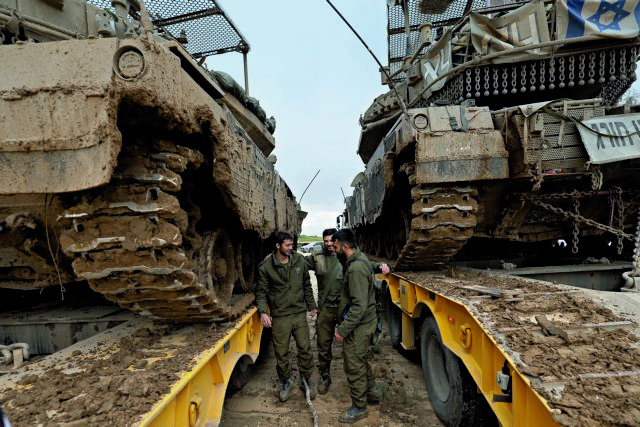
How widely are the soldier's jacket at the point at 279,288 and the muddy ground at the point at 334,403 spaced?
33.7 inches

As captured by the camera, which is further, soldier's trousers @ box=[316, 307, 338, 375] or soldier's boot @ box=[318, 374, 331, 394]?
soldier's trousers @ box=[316, 307, 338, 375]

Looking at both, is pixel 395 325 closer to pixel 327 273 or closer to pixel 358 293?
pixel 327 273

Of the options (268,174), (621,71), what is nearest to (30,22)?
(268,174)

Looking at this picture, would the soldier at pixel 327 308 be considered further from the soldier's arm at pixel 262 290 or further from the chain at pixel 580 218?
the chain at pixel 580 218

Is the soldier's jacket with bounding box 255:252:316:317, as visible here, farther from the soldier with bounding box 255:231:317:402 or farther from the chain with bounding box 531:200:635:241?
the chain with bounding box 531:200:635:241

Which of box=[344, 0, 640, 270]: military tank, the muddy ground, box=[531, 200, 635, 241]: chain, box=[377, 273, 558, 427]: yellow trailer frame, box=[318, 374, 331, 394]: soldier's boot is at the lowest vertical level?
the muddy ground

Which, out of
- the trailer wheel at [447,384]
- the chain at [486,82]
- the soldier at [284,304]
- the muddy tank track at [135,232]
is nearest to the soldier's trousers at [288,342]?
the soldier at [284,304]

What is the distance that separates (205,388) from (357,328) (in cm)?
141

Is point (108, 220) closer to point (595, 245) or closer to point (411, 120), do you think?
point (411, 120)

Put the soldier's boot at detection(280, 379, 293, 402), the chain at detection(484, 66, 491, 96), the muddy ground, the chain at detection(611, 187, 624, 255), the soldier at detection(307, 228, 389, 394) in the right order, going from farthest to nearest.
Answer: the chain at detection(484, 66, 491, 96) → the chain at detection(611, 187, 624, 255) → the soldier at detection(307, 228, 389, 394) → the soldier's boot at detection(280, 379, 293, 402) → the muddy ground

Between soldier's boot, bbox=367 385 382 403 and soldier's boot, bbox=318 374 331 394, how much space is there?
1.66ft

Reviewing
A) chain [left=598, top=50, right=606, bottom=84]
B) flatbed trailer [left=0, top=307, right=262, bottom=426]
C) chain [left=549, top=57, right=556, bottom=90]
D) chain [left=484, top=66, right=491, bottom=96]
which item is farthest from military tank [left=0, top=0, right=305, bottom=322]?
chain [left=598, top=50, right=606, bottom=84]

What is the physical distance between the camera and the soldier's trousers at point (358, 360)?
137 inches

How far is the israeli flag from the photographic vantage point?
17.2ft
